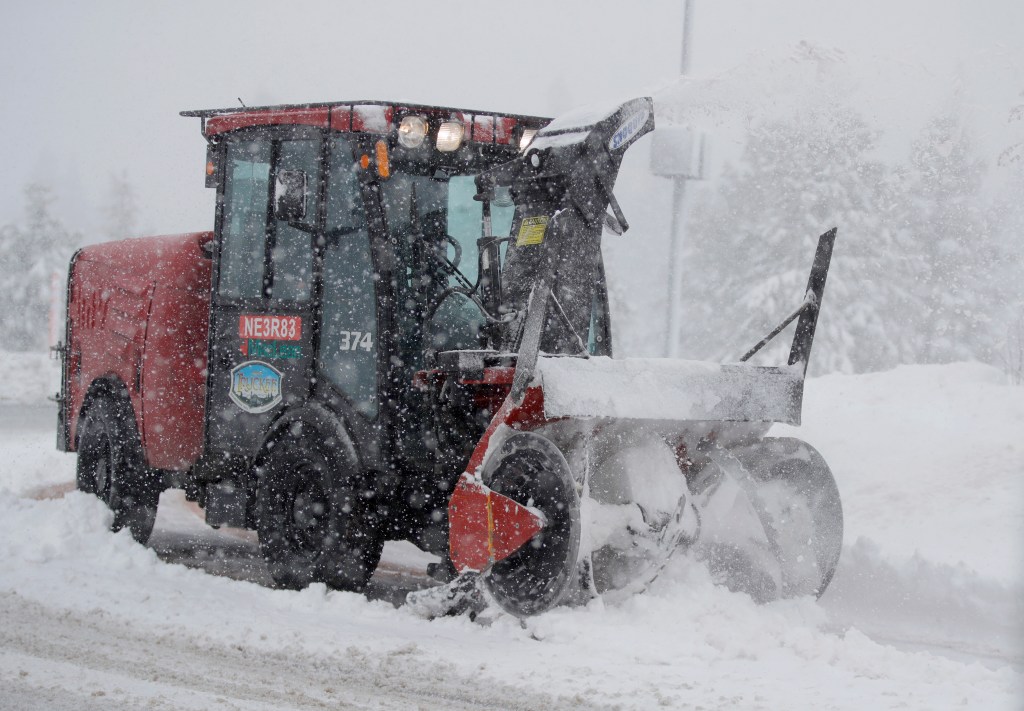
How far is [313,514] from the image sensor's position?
19.2 feet

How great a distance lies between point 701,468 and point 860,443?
4310 millimetres

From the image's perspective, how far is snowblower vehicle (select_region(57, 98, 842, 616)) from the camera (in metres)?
4.96

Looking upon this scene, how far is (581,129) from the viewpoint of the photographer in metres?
5.46

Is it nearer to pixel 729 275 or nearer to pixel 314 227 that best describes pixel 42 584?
pixel 314 227

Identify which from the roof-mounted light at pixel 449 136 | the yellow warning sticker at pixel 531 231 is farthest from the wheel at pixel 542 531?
the roof-mounted light at pixel 449 136

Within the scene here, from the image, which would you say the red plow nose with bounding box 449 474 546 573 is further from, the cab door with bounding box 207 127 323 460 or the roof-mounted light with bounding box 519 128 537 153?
the roof-mounted light with bounding box 519 128 537 153

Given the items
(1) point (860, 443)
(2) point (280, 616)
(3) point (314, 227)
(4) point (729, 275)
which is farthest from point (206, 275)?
(4) point (729, 275)

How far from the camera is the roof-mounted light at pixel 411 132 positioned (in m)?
5.68

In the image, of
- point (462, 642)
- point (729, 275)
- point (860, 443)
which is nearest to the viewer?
point (462, 642)

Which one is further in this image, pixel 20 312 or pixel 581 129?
pixel 20 312

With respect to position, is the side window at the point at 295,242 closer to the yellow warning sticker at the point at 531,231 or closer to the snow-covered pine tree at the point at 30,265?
the yellow warning sticker at the point at 531,231

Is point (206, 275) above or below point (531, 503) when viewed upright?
above

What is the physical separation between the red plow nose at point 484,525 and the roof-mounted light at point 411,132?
→ 182 cm

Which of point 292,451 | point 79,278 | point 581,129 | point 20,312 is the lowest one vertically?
point 20,312
